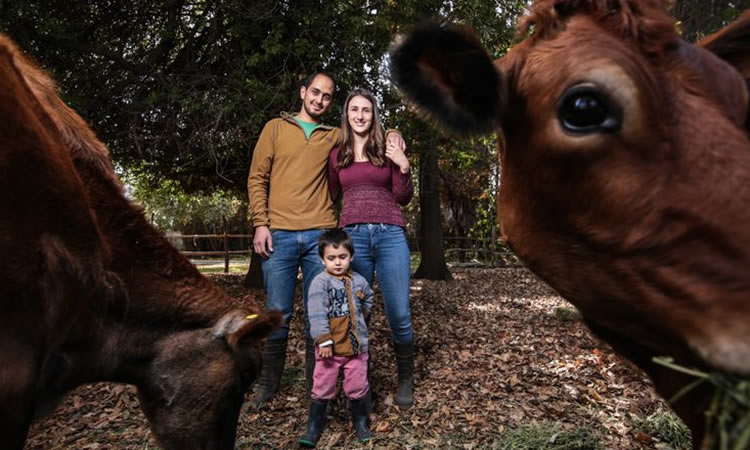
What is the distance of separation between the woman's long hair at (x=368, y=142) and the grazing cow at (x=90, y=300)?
1.49m

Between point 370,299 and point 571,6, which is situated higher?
point 571,6

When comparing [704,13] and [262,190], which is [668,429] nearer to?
[262,190]

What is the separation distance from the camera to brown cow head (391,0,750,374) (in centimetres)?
112

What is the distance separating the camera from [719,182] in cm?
113

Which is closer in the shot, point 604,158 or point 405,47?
point 604,158

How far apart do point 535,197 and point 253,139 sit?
20.9ft

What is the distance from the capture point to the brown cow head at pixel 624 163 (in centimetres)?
112

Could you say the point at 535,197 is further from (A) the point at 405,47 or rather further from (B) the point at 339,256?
(B) the point at 339,256

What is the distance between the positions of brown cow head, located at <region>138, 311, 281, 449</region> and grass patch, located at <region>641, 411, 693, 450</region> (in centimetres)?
291

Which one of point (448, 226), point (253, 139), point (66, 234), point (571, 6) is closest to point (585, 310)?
point (571, 6)

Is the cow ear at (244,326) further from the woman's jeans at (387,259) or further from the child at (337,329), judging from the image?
the woman's jeans at (387,259)

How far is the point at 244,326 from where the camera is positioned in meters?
2.70

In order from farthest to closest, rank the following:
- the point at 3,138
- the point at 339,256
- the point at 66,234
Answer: the point at 339,256 → the point at 66,234 → the point at 3,138

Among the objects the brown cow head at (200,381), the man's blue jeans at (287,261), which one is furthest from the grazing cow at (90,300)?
the man's blue jeans at (287,261)
